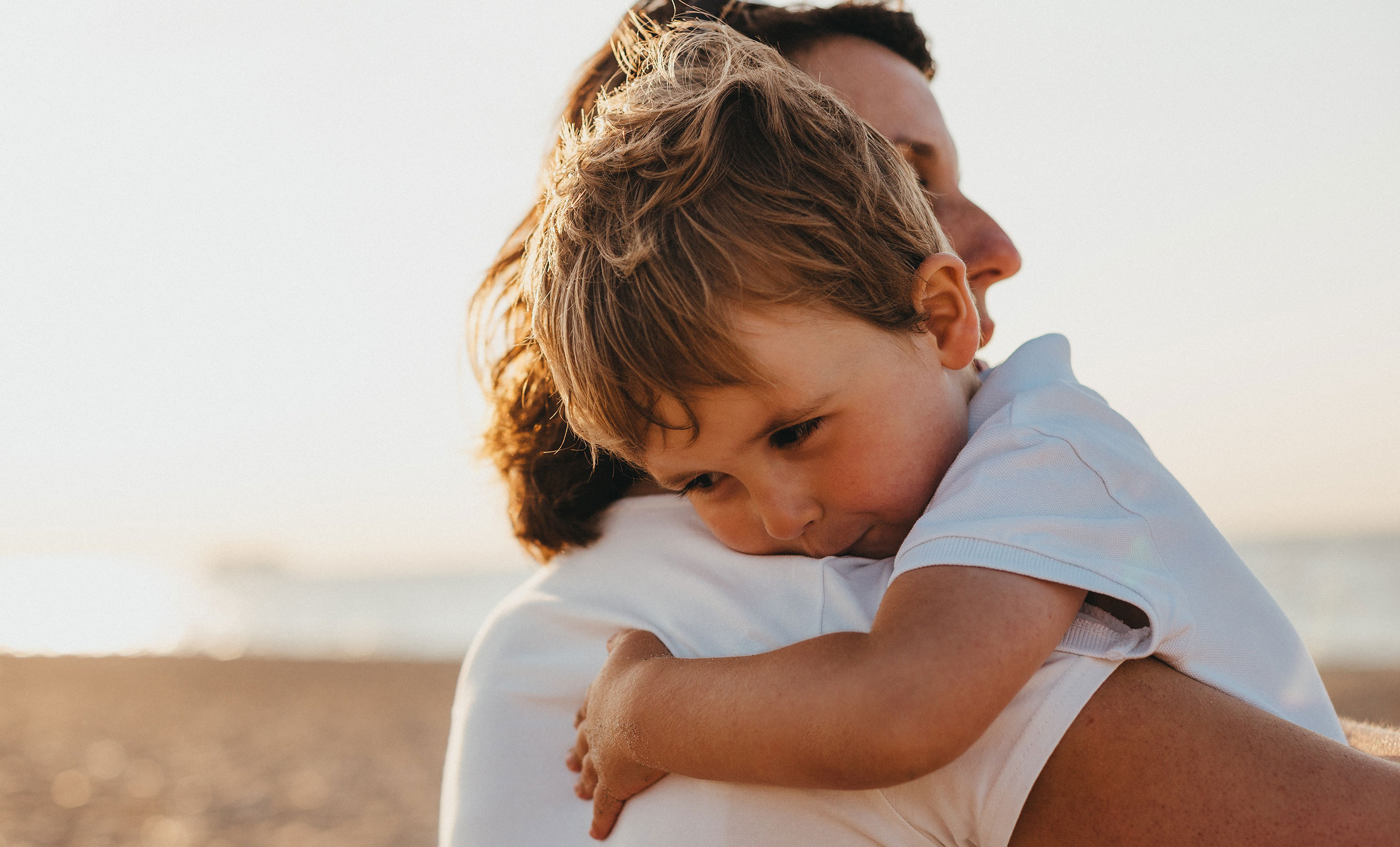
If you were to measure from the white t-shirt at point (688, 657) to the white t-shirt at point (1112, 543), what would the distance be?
8 centimetres

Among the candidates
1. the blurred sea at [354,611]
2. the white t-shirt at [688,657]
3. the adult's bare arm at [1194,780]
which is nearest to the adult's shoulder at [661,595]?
the white t-shirt at [688,657]

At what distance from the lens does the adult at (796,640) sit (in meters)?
1.07

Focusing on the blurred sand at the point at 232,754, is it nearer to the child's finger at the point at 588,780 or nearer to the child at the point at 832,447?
the child's finger at the point at 588,780

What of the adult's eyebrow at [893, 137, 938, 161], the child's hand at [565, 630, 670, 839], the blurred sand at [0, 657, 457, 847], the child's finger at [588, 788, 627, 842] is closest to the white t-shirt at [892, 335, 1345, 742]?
the child's hand at [565, 630, 670, 839]

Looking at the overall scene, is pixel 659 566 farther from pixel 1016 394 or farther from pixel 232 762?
pixel 232 762

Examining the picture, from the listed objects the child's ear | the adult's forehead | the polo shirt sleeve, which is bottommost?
the polo shirt sleeve

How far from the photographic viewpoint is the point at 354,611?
29.9m

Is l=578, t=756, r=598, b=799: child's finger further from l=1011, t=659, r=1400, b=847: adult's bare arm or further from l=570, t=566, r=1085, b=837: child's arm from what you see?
l=1011, t=659, r=1400, b=847: adult's bare arm

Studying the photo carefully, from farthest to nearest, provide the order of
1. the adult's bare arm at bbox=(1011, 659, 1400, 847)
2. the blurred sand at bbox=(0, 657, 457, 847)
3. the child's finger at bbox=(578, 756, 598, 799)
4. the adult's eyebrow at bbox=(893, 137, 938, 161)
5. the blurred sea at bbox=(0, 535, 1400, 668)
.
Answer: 1. the blurred sea at bbox=(0, 535, 1400, 668)
2. the blurred sand at bbox=(0, 657, 457, 847)
3. the adult's eyebrow at bbox=(893, 137, 938, 161)
4. the child's finger at bbox=(578, 756, 598, 799)
5. the adult's bare arm at bbox=(1011, 659, 1400, 847)

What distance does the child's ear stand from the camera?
1489 mm

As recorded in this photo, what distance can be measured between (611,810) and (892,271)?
88 centimetres

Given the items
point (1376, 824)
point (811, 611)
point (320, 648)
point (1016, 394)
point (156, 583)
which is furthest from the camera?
point (156, 583)

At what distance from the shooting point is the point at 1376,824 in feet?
3.32

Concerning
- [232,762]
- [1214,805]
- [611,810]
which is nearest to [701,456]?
[611,810]
